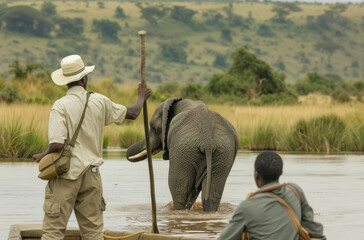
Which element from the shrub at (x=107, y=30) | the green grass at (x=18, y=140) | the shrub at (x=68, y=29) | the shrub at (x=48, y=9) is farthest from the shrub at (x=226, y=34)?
the green grass at (x=18, y=140)

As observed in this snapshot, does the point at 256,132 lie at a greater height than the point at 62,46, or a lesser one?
greater

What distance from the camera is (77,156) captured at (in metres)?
7.55

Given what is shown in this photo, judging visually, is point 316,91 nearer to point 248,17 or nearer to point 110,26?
point 110,26

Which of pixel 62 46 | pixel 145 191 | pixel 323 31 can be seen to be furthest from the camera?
pixel 323 31

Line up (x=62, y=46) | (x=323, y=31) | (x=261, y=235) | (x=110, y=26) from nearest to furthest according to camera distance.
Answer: (x=261, y=235) < (x=62, y=46) < (x=110, y=26) < (x=323, y=31)

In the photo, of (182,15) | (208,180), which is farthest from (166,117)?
(182,15)

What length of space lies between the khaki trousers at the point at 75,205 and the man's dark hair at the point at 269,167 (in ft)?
7.46

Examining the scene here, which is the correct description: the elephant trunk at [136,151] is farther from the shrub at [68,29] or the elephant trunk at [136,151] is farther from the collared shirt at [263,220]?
the shrub at [68,29]

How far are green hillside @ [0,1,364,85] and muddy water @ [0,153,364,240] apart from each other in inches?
2924

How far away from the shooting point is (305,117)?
2620 centimetres

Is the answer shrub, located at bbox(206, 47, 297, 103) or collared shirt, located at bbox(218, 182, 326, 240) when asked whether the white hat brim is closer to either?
collared shirt, located at bbox(218, 182, 326, 240)

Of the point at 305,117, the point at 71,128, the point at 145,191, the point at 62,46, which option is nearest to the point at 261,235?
the point at 71,128

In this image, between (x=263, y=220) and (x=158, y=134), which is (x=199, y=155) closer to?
(x=158, y=134)

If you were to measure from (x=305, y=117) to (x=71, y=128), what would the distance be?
1918 centimetres
